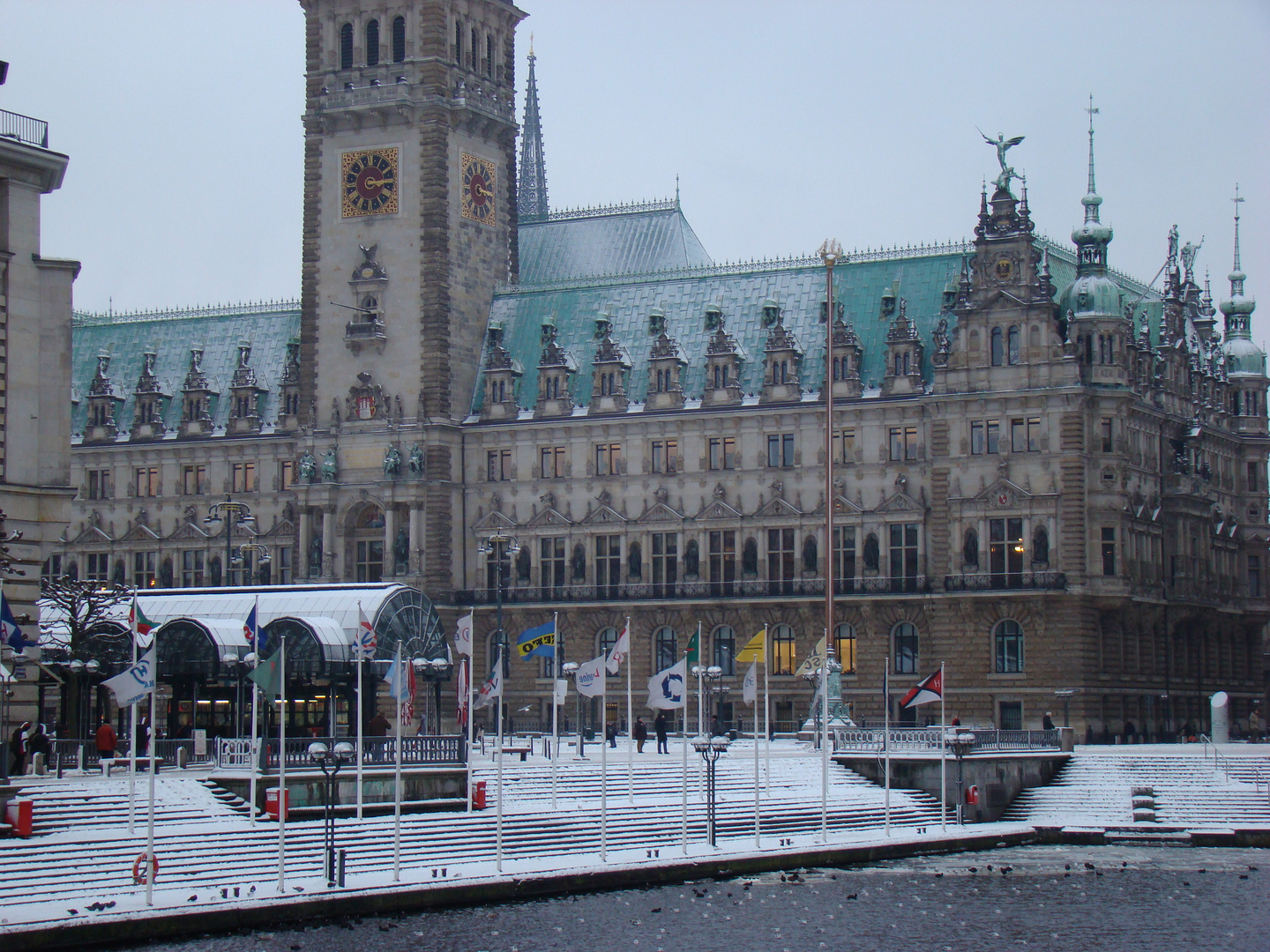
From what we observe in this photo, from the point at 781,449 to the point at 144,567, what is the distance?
41381 millimetres

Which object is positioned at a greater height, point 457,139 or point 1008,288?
point 457,139

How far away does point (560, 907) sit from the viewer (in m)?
56.6

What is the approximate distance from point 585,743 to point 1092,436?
2994cm

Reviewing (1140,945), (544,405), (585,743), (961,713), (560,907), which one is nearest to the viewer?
(1140,945)

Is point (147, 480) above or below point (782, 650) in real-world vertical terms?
above

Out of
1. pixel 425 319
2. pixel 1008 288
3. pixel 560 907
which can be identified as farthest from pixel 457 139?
pixel 560 907

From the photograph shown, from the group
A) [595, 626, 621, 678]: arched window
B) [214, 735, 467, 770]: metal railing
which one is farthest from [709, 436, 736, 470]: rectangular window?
[214, 735, 467, 770]: metal railing

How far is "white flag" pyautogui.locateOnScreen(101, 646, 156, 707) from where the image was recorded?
54.4 m

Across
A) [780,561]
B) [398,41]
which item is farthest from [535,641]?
[398,41]

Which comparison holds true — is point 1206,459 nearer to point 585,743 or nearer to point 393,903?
point 585,743

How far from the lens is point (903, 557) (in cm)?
11112

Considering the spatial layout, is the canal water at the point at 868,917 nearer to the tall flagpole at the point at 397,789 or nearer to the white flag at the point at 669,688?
the tall flagpole at the point at 397,789

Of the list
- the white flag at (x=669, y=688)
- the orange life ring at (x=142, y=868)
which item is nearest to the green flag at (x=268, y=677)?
the orange life ring at (x=142, y=868)

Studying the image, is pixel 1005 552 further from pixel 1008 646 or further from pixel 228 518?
pixel 228 518
